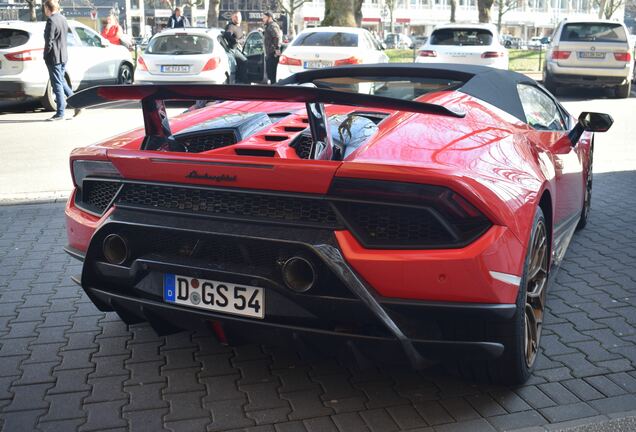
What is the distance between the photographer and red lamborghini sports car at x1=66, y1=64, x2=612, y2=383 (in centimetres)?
301

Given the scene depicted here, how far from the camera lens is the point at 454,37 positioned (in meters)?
18.7

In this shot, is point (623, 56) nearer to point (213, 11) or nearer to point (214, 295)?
point (214, 295)

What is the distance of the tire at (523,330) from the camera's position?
3229mm

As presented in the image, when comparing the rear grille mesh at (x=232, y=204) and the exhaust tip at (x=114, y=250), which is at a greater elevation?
the rear grille mesh at (x=232, y=204)

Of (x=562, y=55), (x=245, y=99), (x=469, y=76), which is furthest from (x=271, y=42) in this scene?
(x=245, y=99)

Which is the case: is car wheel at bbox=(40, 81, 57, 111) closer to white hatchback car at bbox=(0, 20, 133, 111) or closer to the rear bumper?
white hatchback car at bbox=(0, 20, 133, 111)

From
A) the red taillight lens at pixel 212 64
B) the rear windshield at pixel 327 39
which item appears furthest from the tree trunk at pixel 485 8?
the red taillight lens at pixel 212 64

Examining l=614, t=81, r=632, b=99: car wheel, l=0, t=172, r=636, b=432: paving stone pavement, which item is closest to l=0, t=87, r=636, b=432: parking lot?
Answer: l=0, t=172, r=636, b=432: paving stone pavement

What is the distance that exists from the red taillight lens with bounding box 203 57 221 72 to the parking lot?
11136 mm

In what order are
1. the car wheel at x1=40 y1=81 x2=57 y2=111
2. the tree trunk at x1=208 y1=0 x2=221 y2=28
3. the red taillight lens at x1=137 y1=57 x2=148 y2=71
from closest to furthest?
the car wheel at x1=40 y1=81 x2=57 y2=111 → the red taillight lens at x1=137 y1=57 x2=148 y2=71 → the tree trunk at x1=208 y1=0 x2=221 y2=28

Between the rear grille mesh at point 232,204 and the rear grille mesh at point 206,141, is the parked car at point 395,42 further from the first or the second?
the rear grille mesh at point 232,204

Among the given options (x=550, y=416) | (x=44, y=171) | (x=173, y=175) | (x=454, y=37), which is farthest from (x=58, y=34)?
(x=550, y=416)

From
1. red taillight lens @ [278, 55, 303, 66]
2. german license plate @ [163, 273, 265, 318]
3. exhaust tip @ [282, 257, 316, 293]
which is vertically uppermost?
red taillight lens @ [278, 55, 303, 66]

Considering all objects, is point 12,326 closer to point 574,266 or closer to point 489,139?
point 489,139
